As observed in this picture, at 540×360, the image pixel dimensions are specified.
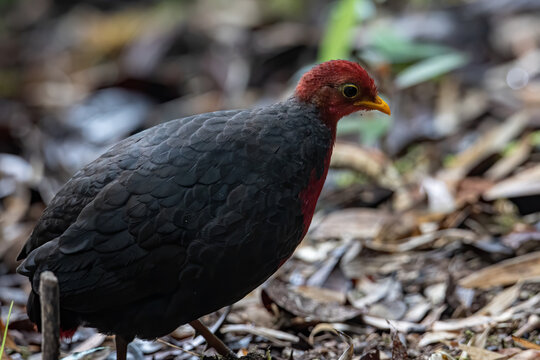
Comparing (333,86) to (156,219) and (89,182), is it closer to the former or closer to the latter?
(156,219)

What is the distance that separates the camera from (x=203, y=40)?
28.3 feet

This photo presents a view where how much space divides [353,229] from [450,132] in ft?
5.56

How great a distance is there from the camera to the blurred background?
143 inches

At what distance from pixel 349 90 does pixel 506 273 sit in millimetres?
1419

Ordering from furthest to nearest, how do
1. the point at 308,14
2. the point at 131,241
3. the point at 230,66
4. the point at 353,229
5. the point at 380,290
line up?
the point at 308,14, the point at 230,66, the point at 353,229, the point at 380,290, the point at 131,241

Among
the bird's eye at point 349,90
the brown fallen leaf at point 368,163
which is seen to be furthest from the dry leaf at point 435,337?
the brown fallen leaf at point 368,163

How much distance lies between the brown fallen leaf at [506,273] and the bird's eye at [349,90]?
1.30 meters

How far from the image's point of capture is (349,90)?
3.07 m

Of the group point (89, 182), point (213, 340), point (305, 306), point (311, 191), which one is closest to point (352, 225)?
point (305, 306)

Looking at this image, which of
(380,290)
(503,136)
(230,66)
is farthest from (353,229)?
(230,66)

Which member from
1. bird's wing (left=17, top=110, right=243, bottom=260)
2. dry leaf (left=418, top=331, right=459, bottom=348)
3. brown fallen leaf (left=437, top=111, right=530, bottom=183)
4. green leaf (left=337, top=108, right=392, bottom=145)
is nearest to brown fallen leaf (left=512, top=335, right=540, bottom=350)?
dry leaf (left=418, top=331, right=459, bottom=348)

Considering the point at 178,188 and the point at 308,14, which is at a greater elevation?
the point at 308,14

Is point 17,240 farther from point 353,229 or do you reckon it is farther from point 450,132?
point 450,132

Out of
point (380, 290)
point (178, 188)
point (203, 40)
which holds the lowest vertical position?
point (380, 290)
